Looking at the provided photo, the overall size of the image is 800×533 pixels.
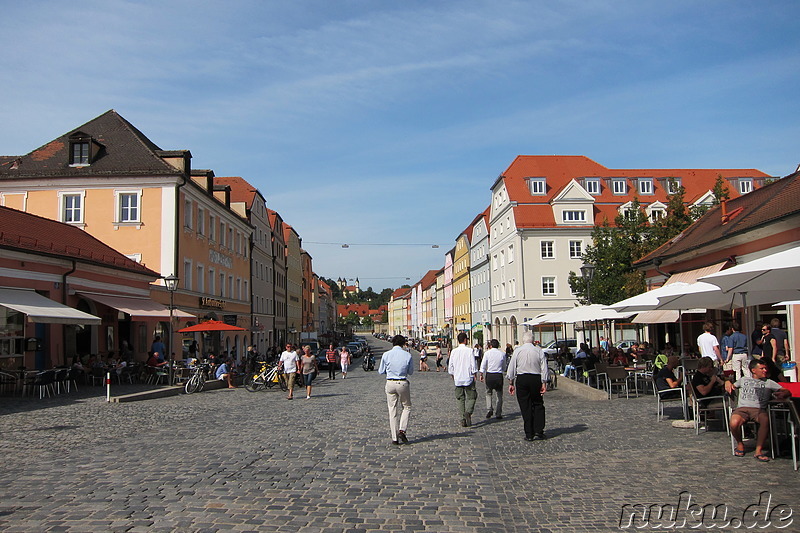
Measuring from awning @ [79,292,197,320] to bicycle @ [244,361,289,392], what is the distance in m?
4.90

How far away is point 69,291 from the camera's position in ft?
77.3

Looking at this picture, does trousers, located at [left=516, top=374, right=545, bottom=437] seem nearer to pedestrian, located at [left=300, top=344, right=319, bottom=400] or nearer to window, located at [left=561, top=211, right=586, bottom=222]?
pedestrian, located at [left=300, top=344, right=319, bottom=400]

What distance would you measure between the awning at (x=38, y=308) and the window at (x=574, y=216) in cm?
4288

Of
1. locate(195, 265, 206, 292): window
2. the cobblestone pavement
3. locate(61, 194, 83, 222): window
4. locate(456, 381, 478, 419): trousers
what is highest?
locate(61, 194, 83, 222): window

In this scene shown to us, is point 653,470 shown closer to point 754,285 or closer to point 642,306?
point 754,285

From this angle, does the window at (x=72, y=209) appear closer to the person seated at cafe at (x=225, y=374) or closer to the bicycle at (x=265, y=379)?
the person seated at cafe at (x=225, y=374)

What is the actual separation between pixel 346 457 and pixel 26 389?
45.3 ft

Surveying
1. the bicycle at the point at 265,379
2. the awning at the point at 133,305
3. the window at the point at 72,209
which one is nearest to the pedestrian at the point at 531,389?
the bicycle at the point at 265,379

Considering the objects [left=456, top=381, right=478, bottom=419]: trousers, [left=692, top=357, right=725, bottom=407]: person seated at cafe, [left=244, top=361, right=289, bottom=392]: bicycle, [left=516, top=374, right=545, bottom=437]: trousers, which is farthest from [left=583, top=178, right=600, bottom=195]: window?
[left=516, top=374, right=545, bottom=437]: trousers

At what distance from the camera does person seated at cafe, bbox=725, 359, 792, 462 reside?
343 inches

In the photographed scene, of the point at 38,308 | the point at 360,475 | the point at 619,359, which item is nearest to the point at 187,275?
the point at 38,308

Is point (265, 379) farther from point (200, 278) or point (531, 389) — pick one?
point (531, 389)

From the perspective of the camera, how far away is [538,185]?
193ft

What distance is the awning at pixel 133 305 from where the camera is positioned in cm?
2500
